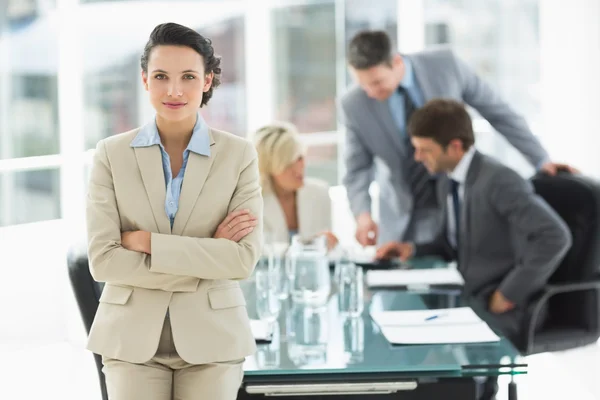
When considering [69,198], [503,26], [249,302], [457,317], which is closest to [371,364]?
[457,317]

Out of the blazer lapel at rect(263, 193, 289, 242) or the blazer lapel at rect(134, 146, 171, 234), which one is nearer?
the blazer lapel at rect(134, 146, 171, 234)

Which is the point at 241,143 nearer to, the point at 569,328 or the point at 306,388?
the point at 306,388

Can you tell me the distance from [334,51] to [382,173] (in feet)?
9.13

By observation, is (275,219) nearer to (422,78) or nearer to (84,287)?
(422,78)

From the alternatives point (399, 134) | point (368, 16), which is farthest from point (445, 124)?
point (368, 16)

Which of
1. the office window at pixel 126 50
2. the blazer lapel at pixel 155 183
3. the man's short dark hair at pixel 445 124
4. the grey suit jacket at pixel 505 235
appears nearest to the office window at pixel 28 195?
the office window at pixel 126 50

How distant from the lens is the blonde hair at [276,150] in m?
3.31

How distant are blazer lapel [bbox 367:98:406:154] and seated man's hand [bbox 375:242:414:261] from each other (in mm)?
587

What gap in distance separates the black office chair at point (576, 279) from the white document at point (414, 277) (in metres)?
0.37

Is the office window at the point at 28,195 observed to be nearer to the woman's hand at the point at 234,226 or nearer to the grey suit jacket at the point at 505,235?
the grey suit jacket at the point at 505,235

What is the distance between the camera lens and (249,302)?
2627mm

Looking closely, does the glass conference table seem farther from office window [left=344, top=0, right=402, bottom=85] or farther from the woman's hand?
office window [left=344, top=0, right=402, bottom=85]

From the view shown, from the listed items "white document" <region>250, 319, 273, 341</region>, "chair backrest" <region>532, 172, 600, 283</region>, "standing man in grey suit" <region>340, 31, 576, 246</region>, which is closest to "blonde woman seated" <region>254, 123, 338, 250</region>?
"standing man in grey suit" <region>340, 31, 576, 246</region>

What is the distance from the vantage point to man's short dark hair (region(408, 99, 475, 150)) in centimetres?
309
